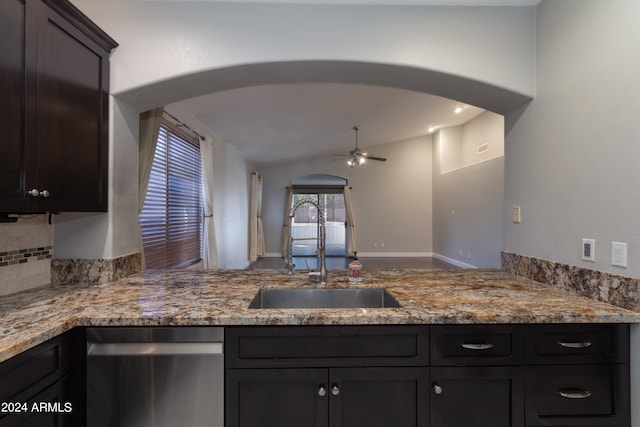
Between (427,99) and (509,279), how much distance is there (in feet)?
13.4

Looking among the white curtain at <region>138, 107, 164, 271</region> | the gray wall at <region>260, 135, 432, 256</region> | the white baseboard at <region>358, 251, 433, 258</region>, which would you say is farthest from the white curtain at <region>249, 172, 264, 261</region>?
the white curtain at <region>138, 107, 164, 271</region>

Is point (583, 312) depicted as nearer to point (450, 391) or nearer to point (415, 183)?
point (450, 391)

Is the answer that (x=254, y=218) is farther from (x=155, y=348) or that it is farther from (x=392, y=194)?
(x=155, y=348)

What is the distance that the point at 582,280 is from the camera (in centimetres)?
147

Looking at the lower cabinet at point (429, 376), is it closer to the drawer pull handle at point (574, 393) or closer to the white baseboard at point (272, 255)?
the drawer pull handle at point (574, 393)

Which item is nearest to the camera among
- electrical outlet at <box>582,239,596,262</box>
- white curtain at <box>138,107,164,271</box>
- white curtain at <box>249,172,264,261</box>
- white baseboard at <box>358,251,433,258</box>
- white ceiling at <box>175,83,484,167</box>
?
electrical outlet at <box>582,239,596,262</box>

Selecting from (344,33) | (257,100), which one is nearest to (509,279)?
(344,33)

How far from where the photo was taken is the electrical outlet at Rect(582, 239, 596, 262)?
4.65 feet

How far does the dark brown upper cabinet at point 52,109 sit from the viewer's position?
3.74 feet

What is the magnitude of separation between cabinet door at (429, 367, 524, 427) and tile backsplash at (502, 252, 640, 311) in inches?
21.2

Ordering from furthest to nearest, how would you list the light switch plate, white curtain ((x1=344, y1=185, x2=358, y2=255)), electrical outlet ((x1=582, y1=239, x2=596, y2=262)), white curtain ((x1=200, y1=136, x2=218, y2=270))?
white curtain ((x1=344, y1=185, x2=358, y2=255)) < white curtain ((x1=200, y1=136, x2=218, y2=270)) < the light switch plate < electrical outlet ((x1=582, y1=239, x2=596, y2=262))

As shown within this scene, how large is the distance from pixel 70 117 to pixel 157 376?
47.9 inches

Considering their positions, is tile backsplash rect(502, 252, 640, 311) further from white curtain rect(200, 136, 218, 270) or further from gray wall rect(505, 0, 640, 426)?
white curtain rect(200, 136, 218, 270)

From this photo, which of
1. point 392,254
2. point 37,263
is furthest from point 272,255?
point 37,263
